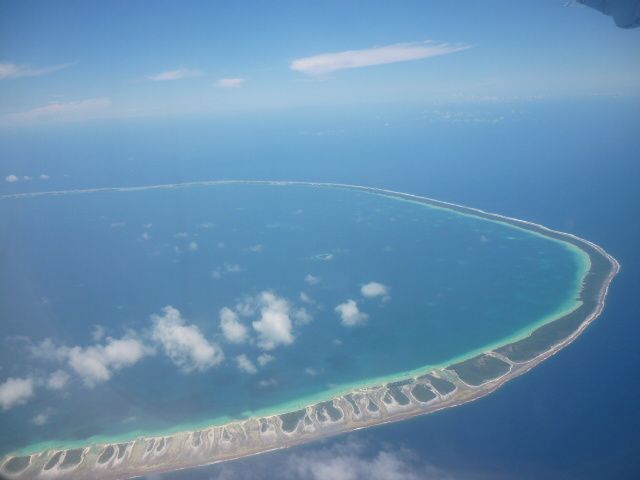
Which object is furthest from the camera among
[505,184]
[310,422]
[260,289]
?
[505,184]

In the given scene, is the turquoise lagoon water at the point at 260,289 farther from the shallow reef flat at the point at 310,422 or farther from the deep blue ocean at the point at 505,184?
the deep blue ocean at the point at 505,184

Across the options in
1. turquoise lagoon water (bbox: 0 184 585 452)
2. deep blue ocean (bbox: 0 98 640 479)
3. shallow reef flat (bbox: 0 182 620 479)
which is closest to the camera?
shallow reef flat (bbox: 0 182 620 479)

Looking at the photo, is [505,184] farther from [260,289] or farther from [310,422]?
[310,422]

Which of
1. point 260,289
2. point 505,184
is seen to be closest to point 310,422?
point 260,289

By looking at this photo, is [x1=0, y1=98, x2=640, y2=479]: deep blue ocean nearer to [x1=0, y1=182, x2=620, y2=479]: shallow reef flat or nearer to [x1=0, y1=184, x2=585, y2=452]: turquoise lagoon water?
[x1=0, y1=182, x2=620, y2=479]: shallow reef flat

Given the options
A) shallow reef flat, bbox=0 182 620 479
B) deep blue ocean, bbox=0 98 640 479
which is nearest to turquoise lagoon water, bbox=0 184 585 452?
shallow reef flat, bbox=0 182 620 479

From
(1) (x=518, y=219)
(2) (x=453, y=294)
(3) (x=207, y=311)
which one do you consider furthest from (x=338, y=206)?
(3) (x=207, y=311)
